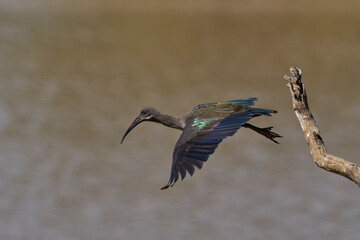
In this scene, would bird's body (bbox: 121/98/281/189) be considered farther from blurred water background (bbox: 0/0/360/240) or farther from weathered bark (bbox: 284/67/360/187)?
blurred water background (bbox: 0/0/360/240)

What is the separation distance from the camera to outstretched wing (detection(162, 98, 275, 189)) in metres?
5.64

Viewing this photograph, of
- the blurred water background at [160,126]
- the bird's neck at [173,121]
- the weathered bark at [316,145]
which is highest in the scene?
the blurred water background at [160,126]

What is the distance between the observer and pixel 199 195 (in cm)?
1483

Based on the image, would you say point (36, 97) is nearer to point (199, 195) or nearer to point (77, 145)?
point (77, 145)

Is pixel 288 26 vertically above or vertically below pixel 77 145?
above

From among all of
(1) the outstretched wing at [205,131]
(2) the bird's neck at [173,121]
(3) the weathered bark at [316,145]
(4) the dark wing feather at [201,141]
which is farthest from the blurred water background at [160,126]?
(3) the weathered bark at [316,145]

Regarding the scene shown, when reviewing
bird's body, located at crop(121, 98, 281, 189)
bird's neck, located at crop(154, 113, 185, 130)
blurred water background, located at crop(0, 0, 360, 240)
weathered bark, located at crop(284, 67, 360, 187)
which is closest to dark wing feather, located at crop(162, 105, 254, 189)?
bird's body, located at crop(121, 98, 281, 189)

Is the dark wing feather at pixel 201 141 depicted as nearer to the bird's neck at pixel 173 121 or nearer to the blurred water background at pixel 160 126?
the bird's neck at pixel 173 121

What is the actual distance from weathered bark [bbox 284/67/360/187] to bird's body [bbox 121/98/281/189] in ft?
1.16

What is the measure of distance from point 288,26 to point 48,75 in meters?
9.92

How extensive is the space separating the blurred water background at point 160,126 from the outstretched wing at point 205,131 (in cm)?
724

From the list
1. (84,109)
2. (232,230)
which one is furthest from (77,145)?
(232,230)

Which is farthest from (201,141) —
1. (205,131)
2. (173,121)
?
(173,121)

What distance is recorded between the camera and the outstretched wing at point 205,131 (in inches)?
222
